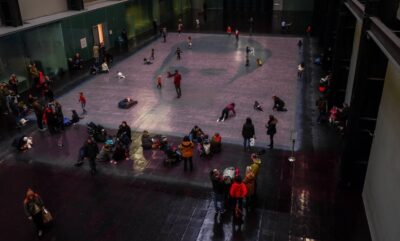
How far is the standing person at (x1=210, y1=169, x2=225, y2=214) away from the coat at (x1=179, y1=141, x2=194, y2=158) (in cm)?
246

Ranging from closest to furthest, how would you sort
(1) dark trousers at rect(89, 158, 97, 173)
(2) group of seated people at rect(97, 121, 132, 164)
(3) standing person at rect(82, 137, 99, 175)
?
(3) standing person at rect(82, 137, 99, 175) → (1) dark trousers at rect(89, 158, 97, 173) → (2) group of seated people at rect(97, 121, 132, 164)

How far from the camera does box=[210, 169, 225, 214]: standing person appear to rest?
36.7ft

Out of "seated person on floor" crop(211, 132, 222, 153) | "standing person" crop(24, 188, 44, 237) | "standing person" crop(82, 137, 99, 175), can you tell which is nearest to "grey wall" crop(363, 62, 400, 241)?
"seated person on floor" crop(211, 132, 222, 153)

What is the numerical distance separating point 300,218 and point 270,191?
167 cm

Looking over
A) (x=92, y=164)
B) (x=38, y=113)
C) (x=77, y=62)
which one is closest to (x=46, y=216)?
(x=92, y=164)

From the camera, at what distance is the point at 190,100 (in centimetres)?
2139

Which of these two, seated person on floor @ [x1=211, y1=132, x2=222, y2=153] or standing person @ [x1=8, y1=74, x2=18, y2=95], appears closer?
seated person on floor @ [x1=211, y1=132, x2=222, y2=153]

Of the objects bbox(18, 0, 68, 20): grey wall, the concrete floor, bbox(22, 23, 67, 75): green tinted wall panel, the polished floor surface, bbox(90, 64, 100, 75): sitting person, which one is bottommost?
the polished floor surface

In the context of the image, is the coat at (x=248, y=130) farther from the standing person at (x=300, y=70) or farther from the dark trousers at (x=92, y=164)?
the standing person at (x=300, y=70)

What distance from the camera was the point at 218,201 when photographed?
11531 millimetres

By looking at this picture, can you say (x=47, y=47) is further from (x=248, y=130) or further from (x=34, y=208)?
(x=34, y=208)

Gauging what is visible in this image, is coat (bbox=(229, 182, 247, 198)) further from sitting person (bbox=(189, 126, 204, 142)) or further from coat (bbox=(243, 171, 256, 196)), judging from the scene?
sitting person (bbox=(189, 126, 204, 142))

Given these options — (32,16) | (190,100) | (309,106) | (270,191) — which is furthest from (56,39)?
(270,191)

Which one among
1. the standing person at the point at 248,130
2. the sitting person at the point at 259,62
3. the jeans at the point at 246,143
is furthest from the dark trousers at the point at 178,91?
the sitting person at the point at 259,62
